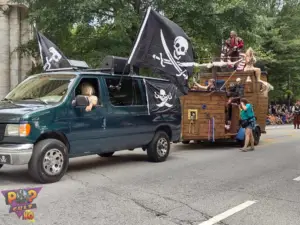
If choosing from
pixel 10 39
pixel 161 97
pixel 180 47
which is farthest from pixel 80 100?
pixel 10 39

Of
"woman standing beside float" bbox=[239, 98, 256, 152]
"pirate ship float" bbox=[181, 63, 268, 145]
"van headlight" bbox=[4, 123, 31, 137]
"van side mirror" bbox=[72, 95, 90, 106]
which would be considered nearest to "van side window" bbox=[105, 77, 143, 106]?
"van side mirror" bbox=[72, 95, 90, 106]

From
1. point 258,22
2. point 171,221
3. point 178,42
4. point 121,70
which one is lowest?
point 171,221

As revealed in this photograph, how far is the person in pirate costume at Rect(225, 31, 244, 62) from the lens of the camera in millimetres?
14500

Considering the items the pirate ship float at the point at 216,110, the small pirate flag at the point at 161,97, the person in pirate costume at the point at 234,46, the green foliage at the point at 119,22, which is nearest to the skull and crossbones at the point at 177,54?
the small pirate flag at the point at 161,97

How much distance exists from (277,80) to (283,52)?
260cm

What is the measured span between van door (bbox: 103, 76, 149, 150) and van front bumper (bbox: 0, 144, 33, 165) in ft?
6.05

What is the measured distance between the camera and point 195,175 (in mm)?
8266

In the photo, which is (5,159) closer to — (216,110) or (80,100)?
(80,100)

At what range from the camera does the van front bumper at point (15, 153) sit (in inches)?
268

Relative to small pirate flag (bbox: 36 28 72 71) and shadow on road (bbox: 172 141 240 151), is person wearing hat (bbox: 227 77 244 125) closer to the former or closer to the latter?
shadow on road (bbox: 172 141 240 151)

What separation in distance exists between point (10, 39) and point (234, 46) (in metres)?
11.5

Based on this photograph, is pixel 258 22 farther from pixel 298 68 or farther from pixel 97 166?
pixel 298 68

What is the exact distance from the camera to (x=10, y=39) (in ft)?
68.0

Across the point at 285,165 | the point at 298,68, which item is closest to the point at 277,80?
the point at 298,68
